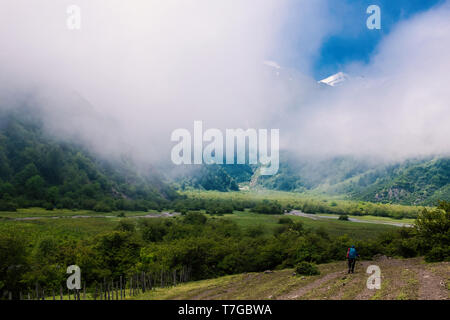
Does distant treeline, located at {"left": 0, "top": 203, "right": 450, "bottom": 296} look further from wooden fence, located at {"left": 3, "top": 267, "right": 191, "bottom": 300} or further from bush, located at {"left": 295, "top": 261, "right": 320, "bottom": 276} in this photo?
bush, located at {"left": 295, "top": 261, "right": 320, "bottom": 276}

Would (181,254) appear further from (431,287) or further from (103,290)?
(431,287)

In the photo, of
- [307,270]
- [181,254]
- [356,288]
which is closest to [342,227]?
[181,254]

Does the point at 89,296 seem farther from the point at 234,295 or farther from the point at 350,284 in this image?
the point at 350,284

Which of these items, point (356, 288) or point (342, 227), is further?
point (342, 227)

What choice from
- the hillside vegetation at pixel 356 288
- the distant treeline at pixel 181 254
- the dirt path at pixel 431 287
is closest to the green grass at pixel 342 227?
the distant treeline at pixel 181 254

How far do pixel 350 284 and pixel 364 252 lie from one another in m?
32.0

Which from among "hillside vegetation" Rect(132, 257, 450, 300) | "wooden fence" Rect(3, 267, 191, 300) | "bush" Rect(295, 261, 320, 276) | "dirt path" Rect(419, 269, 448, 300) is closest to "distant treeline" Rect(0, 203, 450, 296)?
"wooden fence" Rect(3, 267, 191, 300)

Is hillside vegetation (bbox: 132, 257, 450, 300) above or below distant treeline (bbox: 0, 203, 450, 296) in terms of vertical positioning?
above

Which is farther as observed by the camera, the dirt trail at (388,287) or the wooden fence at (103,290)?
the wooden fence at (103,290)

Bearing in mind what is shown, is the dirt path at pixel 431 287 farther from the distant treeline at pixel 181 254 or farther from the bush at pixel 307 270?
the distant treeline at pixel 181 254

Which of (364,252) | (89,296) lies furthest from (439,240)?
(89,296)

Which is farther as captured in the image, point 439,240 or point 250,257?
point 250,257

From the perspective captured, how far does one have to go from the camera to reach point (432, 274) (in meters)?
28.8

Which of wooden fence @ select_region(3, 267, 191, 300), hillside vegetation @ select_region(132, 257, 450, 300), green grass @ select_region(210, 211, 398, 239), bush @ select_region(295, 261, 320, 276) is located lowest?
green grass @ select_region(210, 211, 398, 239)
